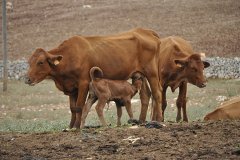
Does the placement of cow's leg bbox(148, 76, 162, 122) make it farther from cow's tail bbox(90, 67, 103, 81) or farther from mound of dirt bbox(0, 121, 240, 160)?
mound of dirt bbox(0, 121, 240, 160)

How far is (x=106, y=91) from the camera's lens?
50.4 ft

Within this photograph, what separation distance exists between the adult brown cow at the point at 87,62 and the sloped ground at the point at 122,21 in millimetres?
25083

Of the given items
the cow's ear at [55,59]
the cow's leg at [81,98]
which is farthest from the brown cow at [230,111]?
the cow's ear at [55,59]

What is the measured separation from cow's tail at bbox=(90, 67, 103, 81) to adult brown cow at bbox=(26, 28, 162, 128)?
0.12m

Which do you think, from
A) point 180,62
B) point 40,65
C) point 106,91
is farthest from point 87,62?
point 180,62

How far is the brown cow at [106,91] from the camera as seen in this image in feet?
48.9

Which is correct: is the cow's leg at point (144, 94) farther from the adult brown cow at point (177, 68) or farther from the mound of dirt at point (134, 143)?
the mound of dirt at point (134, 143)

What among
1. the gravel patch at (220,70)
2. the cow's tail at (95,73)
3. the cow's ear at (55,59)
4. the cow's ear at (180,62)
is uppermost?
the cow's ear at (55,59)

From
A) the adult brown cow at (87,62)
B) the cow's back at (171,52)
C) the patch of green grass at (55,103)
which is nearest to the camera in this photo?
the adult brown cow at (87,62)

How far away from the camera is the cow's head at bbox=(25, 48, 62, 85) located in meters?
15.1

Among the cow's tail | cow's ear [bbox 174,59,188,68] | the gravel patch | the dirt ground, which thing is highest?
the cow's tail

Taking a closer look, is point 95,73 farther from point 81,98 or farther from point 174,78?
point 174,78

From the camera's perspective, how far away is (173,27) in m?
47.7

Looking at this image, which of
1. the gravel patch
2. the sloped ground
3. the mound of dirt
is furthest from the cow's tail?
the sloped ground
